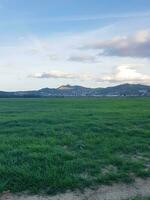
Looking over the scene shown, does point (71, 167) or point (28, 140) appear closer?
point (71, 167)

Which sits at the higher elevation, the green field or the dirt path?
the green field

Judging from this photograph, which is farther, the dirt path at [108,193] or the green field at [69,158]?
the green field at [69,158]

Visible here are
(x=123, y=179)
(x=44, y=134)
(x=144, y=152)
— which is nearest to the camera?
(x=123, y=179)

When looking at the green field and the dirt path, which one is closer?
the dirt path

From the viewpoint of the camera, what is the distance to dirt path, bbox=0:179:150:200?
809cm

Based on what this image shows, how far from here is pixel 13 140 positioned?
1312 centimetres

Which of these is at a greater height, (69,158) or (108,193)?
(69,158)

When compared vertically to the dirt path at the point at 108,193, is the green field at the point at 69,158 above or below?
above

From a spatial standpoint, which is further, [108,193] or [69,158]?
[69,158]

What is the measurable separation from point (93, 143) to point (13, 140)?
2.83m

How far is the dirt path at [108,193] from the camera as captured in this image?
8086 millimetres

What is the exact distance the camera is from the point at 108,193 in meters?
8.45

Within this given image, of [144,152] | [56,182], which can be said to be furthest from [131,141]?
[56,182]

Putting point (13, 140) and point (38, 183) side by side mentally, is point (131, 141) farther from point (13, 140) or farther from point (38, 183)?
point (38, 183)
